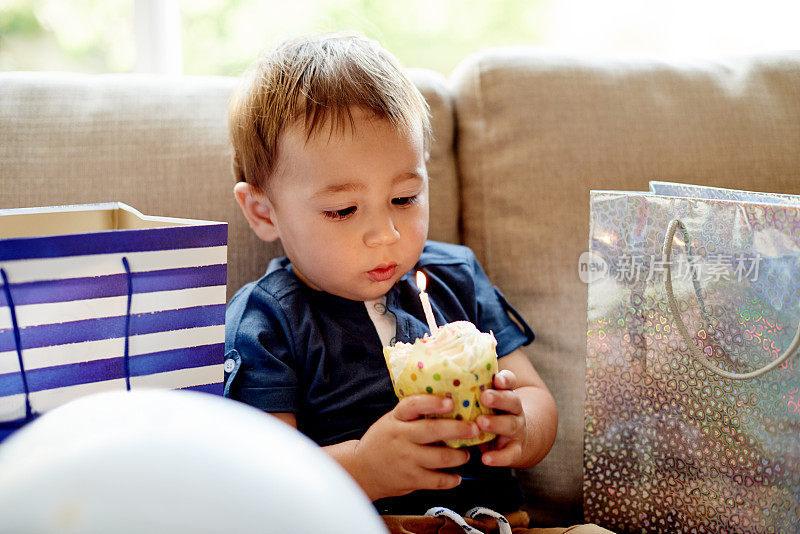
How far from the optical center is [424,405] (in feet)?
2.37

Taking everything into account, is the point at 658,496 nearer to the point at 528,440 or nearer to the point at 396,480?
the point at 528,440

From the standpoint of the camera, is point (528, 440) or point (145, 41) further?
point (145, 41)

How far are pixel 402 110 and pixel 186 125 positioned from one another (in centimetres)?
44

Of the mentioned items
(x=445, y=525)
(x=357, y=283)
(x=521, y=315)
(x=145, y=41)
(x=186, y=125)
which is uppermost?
(x=145, y=41)

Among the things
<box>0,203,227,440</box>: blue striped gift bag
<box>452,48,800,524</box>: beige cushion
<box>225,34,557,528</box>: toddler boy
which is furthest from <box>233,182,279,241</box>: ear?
<box>452,48,800,524</box>: beige cushion

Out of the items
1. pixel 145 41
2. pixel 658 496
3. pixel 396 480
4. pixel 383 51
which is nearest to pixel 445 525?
pixel 396 480

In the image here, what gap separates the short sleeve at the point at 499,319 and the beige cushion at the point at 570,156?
Result: 9 centimetres

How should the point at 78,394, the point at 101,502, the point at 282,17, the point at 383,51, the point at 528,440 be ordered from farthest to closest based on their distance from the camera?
the point at 282,17 → the point at 383,51 → the point at 528,440 → the point at 78,394 → the point at 101,502

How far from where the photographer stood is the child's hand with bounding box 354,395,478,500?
2.40ft

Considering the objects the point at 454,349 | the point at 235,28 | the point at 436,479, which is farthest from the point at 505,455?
the point at 235,28

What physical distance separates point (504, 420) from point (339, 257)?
358 millimetres

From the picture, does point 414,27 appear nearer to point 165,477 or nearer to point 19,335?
point 19,335

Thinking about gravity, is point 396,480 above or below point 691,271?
below

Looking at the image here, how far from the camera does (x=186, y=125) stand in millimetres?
1205
